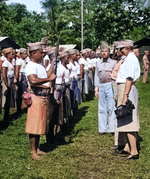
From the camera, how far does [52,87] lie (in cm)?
582

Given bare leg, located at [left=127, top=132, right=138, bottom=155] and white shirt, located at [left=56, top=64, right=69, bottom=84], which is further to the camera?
white shirt, located at [left=56, top=64, right=69, bottom=84]

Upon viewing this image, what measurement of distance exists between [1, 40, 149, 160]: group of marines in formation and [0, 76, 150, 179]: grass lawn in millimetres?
256

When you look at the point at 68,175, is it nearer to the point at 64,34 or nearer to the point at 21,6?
the point at 64,34

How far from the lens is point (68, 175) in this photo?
4.90 meters

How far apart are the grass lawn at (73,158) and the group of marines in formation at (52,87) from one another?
0.84 ft

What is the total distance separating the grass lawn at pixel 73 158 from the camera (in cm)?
496

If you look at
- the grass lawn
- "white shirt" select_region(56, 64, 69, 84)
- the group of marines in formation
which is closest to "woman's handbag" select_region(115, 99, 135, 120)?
the group of marines in formation

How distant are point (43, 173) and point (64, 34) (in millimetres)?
35579

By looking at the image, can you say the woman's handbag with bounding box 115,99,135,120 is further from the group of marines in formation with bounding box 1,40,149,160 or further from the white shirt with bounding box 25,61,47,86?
the white shirt with bounding box 25,61,47,86

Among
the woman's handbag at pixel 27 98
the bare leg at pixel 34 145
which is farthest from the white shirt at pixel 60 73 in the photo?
the bare leg at pixel 34 145

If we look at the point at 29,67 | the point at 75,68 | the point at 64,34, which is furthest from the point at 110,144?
the point at 64,34

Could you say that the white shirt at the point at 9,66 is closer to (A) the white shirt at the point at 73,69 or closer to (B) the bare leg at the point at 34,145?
(A) the white shirt at the point at 73,69

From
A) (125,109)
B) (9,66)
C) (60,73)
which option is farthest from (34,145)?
(9,66)

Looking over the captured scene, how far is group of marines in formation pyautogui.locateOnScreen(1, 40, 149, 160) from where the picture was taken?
531cm
